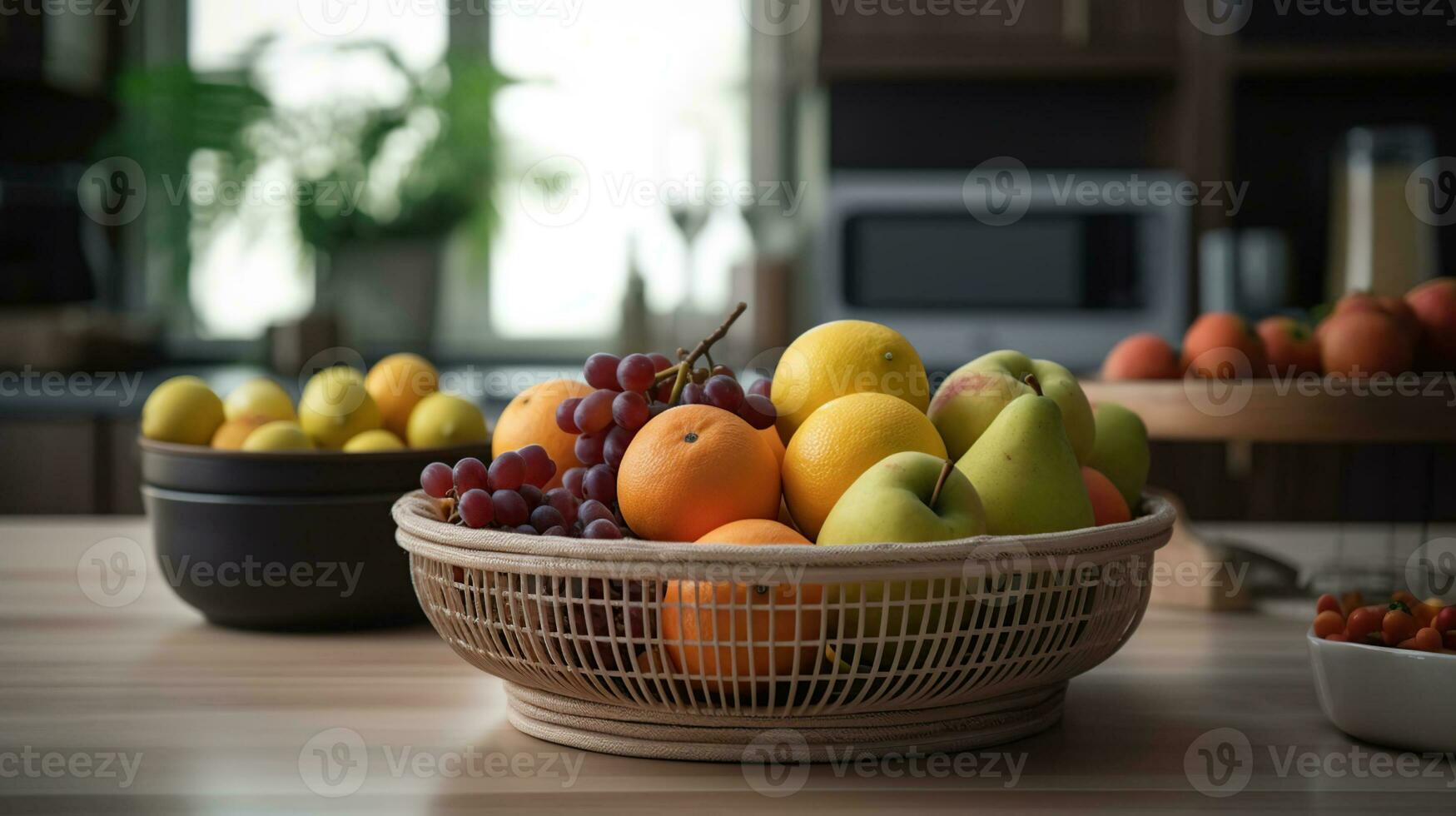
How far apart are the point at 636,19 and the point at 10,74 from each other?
57.0 inches

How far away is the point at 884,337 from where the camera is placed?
0.79 metres

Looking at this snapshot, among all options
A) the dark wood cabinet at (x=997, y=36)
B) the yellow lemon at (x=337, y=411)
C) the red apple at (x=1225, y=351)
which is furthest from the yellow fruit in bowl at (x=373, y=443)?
the dark wood cabinet at (x=997, y=36)

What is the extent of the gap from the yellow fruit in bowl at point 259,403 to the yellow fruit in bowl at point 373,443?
0.26ft

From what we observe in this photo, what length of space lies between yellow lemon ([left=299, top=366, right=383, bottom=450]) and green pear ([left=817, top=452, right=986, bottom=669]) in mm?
Answer: 471

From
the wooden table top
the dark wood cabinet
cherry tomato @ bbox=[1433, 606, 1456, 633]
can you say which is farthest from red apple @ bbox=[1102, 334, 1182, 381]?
the dark wood cabinet

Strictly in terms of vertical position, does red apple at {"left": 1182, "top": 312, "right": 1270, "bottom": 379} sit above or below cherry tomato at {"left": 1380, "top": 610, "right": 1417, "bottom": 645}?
above

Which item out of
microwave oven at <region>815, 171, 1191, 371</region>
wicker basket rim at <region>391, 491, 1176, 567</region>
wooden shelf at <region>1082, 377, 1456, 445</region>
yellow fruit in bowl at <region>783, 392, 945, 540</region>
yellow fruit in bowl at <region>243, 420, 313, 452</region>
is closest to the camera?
wicker basket rim at <region>391, 491, 1176, 567</region>

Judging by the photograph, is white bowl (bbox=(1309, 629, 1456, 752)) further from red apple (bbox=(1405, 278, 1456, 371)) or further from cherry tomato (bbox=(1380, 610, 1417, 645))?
red apple (bbox=(1405, 278, 1456, 371))

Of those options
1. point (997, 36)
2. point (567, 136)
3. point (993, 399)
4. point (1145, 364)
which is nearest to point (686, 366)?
point (993, 399)

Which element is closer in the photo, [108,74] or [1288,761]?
[1288,761]

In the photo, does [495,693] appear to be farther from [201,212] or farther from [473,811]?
[201,212]

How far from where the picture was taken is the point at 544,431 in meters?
0.81

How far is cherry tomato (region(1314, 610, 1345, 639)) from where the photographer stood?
0.69 m

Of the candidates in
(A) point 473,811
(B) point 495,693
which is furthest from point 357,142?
(A) point 473,811
